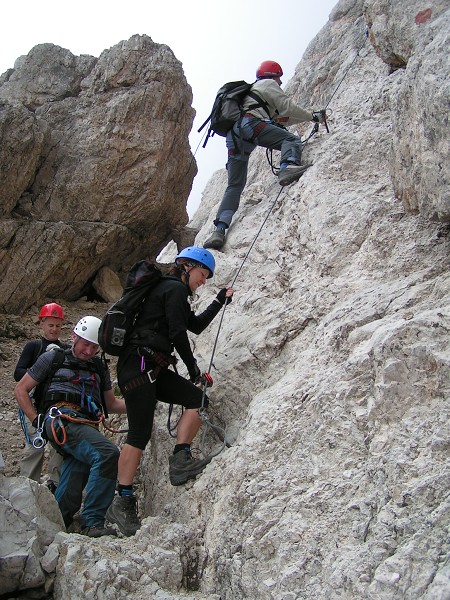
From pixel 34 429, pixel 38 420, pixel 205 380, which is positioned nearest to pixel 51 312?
pixel 34 429

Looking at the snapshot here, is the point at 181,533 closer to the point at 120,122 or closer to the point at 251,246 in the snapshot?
the point at 251,246

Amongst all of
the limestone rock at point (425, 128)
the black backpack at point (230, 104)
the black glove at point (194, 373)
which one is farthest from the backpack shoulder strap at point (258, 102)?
the black glove at point (194, 373)

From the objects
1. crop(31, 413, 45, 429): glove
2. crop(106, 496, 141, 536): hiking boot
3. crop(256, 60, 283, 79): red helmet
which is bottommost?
crop(106, 496, 141, 536): hiking boot

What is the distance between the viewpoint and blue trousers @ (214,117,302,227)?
8469mm

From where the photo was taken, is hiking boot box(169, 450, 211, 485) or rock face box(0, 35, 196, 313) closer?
hiking boot box(169, 450, 211, 485)

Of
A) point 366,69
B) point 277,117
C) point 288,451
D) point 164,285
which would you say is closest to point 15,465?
point 164,285

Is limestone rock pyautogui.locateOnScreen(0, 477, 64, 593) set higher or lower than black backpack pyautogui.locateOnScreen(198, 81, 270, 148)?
lower

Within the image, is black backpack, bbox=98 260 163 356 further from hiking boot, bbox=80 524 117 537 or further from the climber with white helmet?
hiking boot, bbox=80 524 117 537

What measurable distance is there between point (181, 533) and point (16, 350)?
8.79m

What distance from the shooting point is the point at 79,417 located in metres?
6.20

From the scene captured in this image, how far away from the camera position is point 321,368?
4992mm

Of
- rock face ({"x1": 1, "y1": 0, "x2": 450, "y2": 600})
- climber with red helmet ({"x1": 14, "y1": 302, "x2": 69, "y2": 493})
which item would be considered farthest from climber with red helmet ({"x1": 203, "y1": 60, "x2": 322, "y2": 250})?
climber with red helmet ({"x1": 14, "y1": 302, "x2": 69, "y2": 493})

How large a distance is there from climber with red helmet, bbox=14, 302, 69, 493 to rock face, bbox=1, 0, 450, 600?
119 cm

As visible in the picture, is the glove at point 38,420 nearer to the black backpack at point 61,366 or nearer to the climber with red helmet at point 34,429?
the black backpack at point 61,366
